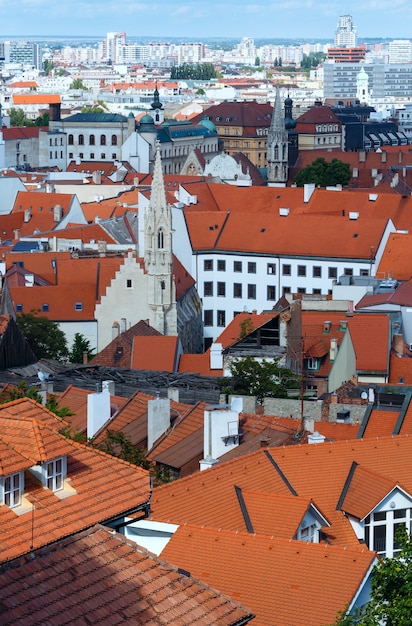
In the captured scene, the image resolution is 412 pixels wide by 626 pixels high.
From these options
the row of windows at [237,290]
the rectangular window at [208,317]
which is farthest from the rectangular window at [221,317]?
the row of windows at [237,290]

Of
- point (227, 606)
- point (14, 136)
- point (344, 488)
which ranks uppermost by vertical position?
point (227, 606)

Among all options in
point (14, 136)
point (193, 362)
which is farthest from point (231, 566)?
point (14, 136)

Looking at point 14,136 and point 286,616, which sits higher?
A: point 286,616

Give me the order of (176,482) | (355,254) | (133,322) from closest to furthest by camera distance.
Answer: (176,482)
(133,322)
(355,254)

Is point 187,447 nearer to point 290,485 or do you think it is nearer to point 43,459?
point 290,485

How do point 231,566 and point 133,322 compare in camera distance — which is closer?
point 231,566

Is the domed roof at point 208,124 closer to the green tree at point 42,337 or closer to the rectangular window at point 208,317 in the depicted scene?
the rectangular window at point 208,317

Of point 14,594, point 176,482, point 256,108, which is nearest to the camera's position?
point 14,594

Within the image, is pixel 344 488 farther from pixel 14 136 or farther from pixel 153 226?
pixel 14 136
